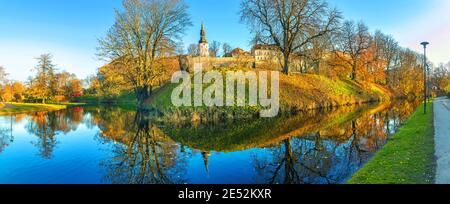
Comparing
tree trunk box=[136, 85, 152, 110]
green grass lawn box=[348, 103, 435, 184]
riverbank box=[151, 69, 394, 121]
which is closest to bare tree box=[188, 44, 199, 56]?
riverbank box=[151, 69, 394, 121]

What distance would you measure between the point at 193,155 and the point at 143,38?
2561cm

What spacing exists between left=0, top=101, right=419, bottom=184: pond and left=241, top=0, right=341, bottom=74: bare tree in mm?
18368

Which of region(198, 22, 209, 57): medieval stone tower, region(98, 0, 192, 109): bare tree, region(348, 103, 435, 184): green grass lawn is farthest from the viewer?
region(198, 22, 209, 57): medieval stone tower

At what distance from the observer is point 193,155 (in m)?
11.2

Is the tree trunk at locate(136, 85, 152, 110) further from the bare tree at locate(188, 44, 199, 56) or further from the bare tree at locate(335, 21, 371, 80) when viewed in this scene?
the bare tree at locate(188, 44, 199, 56)

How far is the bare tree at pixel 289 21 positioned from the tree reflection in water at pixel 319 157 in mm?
19669

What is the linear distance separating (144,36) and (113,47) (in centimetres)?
387

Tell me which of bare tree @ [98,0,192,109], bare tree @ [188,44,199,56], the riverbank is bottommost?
the riverbank

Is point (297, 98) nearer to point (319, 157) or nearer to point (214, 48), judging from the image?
point (319, 157)

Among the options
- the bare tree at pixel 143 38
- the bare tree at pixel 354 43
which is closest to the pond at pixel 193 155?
the bare tree at pixel 143 38

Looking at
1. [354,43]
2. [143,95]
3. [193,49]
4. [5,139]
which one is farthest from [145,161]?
[193,49]

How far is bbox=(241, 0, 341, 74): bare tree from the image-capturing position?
32.3 metres

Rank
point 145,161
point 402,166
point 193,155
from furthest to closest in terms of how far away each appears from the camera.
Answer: point 193,155, point 145,161, point 402,166

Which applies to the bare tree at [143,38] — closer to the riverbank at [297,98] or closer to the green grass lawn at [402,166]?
the riverbank at [297,98]
